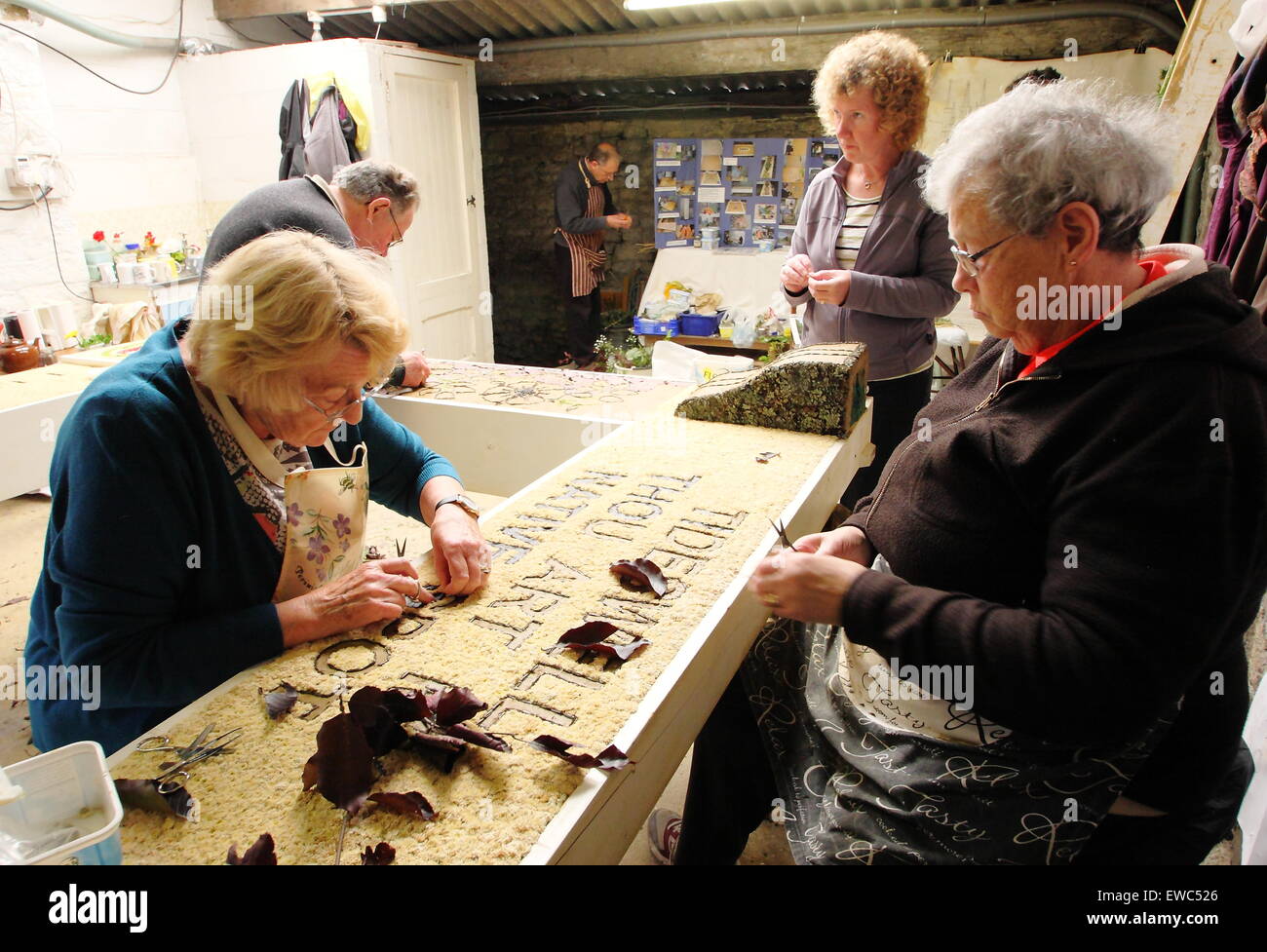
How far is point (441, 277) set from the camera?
727cm

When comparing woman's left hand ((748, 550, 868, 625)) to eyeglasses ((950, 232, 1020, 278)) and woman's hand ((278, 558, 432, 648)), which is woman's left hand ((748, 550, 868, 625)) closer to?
eyeglasses ((950, 232, 1020, 278))

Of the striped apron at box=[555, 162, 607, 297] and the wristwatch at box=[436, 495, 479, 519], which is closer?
the wristwatch at box=[436, 495, 479, 519]

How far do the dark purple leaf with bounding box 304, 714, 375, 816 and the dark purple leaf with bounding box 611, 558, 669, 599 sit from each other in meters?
0.70

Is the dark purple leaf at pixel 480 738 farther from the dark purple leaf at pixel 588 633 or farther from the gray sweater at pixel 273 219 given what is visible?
the gray sweater at pixel 273 219

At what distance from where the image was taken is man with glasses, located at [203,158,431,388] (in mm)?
2848

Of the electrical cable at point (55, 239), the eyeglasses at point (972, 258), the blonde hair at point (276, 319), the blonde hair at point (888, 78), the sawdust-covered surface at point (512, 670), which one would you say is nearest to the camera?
the sawdust-covered surface at point (512, 670)

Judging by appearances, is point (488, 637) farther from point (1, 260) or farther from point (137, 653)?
point (1, 260)

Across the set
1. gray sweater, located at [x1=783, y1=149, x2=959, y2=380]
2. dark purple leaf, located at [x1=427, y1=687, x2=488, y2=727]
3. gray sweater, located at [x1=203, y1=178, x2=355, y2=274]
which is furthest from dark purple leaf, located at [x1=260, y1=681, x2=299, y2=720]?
gray sweater, located at [x1=783, y1=149, x2=959, y2=380]

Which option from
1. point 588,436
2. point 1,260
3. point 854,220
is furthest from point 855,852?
point 1,260

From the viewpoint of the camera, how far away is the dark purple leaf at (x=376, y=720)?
4.24ft

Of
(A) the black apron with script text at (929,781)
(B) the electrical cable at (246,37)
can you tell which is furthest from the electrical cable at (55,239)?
(A) the black apron with script text at (929,781)

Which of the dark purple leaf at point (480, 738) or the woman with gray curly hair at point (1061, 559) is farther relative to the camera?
the dark purple leaf at point (480, 738)

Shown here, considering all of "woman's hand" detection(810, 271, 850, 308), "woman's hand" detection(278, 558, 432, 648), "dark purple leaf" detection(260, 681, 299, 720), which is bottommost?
"dark purple leaf" detection(260, 681, 299, 720)

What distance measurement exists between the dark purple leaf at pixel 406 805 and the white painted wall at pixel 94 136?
577 cm
